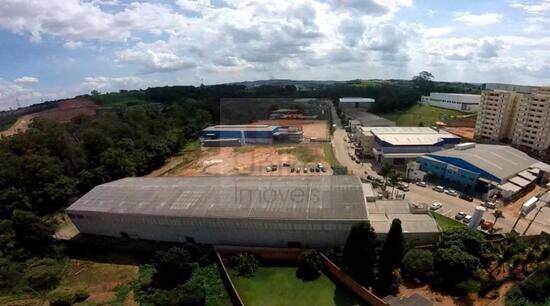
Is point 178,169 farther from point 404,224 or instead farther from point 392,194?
point 404,224

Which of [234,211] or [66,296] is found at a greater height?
[234,211]

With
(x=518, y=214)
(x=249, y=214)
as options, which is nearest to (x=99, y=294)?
(x=249, y=214)

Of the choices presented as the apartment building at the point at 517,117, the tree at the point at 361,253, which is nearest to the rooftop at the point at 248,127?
the apartment building at the point at 517,117

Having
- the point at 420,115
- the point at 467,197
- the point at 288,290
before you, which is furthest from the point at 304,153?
the point at 420,115

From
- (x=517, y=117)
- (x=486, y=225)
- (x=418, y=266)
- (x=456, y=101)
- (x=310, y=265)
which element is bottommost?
(x=310, y=265)

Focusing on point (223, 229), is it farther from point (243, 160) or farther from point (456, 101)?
point (456, 101)

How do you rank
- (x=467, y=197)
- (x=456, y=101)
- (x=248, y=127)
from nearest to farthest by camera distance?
(x=467, y=197) → (x=248, y=127) → (x=456, y=101)
